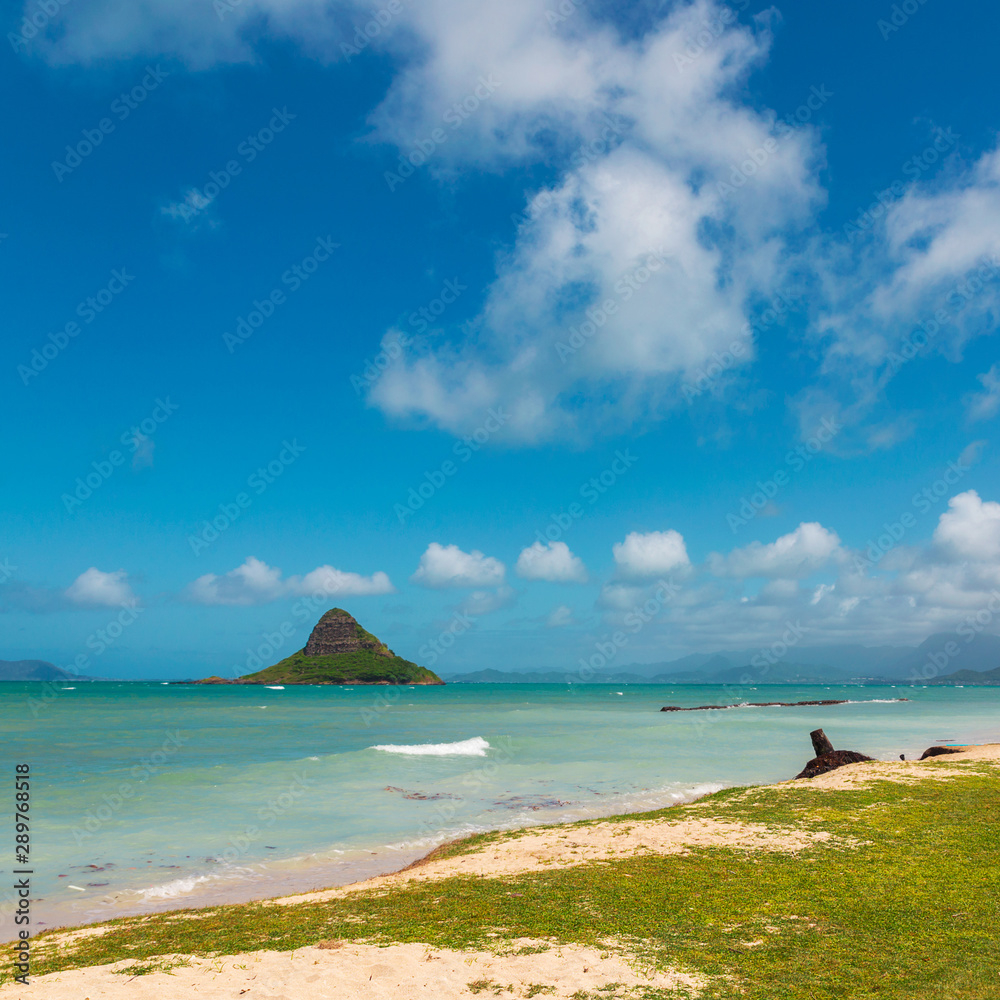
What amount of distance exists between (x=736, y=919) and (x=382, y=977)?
17.9 feet

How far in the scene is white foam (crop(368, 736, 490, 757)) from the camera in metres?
40.2

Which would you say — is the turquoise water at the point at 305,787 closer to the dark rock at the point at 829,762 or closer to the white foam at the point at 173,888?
the white foam at the point at 173,888

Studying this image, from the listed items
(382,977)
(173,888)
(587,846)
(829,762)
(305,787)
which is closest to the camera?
(382,977)

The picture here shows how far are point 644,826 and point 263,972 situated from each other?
39.1 feet

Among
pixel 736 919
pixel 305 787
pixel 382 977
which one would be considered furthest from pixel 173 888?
pixel 305 787

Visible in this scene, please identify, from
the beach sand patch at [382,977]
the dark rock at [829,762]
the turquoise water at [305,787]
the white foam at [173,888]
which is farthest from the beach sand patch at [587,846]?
the dark rock at [829,762]

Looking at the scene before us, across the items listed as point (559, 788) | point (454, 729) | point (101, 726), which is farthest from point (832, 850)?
point (101, 726)

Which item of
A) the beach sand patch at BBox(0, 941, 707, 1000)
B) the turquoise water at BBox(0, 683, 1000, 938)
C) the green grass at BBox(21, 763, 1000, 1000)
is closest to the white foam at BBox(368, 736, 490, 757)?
the turquoise water at BBox(0, 683, 1000, 938)

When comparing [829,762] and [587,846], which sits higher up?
[587,846]

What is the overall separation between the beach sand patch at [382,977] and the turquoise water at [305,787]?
6.15 metres

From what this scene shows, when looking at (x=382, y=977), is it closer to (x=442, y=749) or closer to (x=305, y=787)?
(x=305, y=787)

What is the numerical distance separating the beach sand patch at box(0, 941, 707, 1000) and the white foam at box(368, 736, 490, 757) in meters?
30.9

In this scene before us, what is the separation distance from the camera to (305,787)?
28812 millimetres

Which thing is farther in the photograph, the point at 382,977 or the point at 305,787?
the point at 305,787
